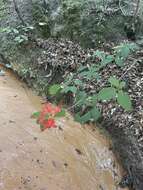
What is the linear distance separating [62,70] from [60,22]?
1.00 m

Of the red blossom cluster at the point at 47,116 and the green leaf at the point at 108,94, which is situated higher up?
the green leaf at the point at 108,94

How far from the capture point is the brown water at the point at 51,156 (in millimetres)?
3871

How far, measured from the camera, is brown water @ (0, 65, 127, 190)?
3.87m

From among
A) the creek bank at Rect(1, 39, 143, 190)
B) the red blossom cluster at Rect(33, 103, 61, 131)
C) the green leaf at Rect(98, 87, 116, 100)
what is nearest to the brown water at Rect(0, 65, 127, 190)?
the creek bank at Rect(1, 39, 143, 190)

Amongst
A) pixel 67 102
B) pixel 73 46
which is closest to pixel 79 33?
pixel 73 46

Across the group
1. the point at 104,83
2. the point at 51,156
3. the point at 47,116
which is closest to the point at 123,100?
the point at 47,116

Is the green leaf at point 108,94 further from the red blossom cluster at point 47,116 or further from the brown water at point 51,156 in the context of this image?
the brown water at point 51,156

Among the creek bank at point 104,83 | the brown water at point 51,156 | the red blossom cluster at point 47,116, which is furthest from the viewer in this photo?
the creek bank at point 104,83

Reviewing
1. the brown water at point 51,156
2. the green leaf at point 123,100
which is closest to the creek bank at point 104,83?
the brown water at point 51,156

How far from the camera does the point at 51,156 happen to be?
412 cm

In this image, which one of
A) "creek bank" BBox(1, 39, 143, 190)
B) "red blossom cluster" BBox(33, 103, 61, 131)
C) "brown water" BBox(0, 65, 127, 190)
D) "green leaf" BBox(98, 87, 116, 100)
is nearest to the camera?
"green leaf" BBox(98, 87, 116, 100)

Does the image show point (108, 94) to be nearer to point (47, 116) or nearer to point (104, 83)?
point (47, 116)

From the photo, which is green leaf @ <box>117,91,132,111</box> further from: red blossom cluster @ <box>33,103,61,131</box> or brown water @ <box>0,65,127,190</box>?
brown water @ <box>0,65,127,190</box>

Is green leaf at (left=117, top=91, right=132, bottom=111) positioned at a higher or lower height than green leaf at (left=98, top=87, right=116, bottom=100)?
lower
